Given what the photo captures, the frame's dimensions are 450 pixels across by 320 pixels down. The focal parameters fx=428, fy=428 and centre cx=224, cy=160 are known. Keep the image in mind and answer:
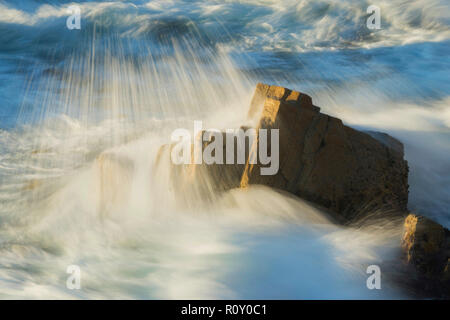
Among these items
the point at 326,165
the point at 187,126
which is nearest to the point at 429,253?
the point at 326,165

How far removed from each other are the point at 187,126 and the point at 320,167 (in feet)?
12.2

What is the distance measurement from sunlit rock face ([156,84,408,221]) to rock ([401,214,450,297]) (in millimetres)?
794

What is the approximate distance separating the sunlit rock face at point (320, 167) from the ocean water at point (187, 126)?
0.64 ft

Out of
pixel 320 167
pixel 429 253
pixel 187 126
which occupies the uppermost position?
pixel 187 126

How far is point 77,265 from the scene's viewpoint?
4191mm

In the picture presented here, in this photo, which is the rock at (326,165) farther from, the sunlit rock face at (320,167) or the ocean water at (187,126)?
the ocean water at (187,126)

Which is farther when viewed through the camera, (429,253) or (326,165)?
(326,165)

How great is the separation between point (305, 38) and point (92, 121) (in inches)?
279

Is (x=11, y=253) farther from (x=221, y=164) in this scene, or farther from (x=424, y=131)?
(x=424, y=131)

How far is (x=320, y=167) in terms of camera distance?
438 cm

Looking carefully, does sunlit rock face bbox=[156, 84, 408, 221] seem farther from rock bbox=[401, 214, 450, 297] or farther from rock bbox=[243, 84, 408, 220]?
rock bbox=[401, 214, 450, 297]

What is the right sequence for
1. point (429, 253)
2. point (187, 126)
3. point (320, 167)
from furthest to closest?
point (187, 126) < point (320, 167) < point (429, 253)

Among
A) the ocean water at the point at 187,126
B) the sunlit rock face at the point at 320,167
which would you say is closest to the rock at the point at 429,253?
the ocean water at the point at 187,126

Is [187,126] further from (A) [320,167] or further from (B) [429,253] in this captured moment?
(B) [429,253]
